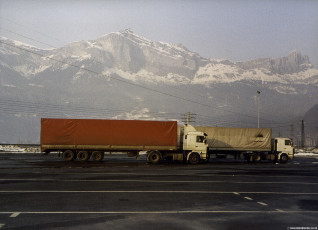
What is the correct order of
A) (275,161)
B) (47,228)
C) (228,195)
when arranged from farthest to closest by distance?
(275,161) < (228,195) < (47,228)

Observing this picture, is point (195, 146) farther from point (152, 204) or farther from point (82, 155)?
point (152, 204)

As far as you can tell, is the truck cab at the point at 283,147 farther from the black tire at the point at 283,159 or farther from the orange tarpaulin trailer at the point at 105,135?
the orange tarpaulin trailer at the point at 105,135

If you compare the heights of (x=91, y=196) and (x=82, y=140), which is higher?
(x=82, y=140)

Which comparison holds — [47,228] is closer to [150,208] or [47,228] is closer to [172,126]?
[150,208]

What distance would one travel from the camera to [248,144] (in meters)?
36.4

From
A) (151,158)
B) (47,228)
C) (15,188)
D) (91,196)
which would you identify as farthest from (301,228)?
(151,158)

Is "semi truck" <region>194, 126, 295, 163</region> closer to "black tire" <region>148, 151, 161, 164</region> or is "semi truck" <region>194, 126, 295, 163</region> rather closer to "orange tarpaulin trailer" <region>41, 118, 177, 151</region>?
"orange tarpaulin trailer" <region>41, 118, 177, 151</region>

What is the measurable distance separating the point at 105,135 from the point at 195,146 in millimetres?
8628

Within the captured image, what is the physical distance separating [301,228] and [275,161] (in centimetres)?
3016

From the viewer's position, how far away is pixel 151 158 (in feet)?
104

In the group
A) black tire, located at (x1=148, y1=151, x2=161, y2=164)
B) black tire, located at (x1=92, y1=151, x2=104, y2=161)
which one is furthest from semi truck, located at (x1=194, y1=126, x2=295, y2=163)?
Answer: black tire, located at (x1=92, y1=151, x2=104, y2=161)

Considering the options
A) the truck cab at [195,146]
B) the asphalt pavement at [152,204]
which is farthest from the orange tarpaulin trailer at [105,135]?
the asphalt pavement at [152,204]

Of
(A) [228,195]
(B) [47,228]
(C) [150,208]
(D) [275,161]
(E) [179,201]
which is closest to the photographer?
(B) [47,228]

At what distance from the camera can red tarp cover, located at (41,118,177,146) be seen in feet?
103
